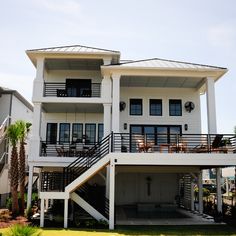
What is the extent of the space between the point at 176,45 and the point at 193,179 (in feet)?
31.0

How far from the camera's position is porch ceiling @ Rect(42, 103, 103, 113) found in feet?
63.4

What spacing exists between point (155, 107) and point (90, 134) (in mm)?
4828

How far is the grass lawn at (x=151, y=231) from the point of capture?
12.9m

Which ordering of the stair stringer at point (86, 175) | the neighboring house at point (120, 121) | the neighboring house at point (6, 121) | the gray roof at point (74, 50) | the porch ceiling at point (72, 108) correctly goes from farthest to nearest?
1. the neighboring house at point (6, 121)
2. the porch ceiling at point (72, 108)
3. the gray roof at point (74, 50)
4. the neighboring house at point (120, 121)
5. the stair stringer at point (86, 175)

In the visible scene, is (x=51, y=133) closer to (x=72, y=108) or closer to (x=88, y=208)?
(x=72, y=108)

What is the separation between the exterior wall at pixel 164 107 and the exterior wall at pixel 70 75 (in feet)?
6.69

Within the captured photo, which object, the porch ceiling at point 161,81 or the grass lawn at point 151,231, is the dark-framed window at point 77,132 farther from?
the grass lawn at point 151,231

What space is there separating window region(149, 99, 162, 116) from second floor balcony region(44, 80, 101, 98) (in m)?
3.71

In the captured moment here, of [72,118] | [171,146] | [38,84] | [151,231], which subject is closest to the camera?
[151,231]

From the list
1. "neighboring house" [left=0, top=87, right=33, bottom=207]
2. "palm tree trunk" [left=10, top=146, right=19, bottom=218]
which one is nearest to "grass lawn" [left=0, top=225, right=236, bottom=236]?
Result: "palm tree trunk" [left=10, top=146, right=19, bottom=218]

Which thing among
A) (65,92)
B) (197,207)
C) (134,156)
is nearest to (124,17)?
(134,156)

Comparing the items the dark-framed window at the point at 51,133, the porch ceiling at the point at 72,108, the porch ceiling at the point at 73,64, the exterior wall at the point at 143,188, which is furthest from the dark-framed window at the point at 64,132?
the exterior wall at the point at 143,188

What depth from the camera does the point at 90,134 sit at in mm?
20656

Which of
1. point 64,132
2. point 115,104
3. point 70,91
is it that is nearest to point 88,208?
point 115,104
